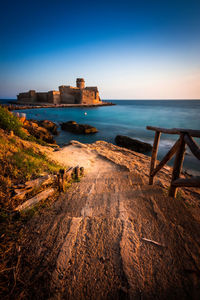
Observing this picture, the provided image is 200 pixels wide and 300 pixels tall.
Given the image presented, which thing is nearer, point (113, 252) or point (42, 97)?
point (113, 252)

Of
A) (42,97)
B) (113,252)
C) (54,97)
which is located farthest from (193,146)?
(42,97)

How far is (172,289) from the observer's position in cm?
135

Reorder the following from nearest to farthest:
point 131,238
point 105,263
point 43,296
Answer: point 43,296 → point 105,263 → point 131,238

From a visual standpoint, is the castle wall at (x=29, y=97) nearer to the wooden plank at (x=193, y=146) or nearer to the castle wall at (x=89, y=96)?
the castle wall at (x=89, y=96)

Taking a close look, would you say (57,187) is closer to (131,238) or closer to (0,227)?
(0,227)

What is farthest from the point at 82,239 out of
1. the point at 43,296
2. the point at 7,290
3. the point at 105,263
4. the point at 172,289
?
the point at 172,289

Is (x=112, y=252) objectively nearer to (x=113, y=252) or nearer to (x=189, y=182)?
(x=113, y=252)

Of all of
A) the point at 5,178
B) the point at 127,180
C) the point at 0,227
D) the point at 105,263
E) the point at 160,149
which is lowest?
the point at 160,149

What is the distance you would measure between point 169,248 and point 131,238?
534mm

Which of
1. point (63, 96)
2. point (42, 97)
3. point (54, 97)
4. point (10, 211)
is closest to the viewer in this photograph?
point (10, 211)

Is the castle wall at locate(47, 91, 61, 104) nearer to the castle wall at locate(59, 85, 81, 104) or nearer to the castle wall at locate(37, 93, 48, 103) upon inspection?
the castle wall at locate(37, 93, 48, 103)

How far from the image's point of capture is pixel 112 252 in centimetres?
175

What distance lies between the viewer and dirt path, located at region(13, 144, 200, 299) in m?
1.37

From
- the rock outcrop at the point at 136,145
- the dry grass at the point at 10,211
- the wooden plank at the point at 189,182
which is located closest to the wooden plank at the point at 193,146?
the wooden plank at the point at 189,182
